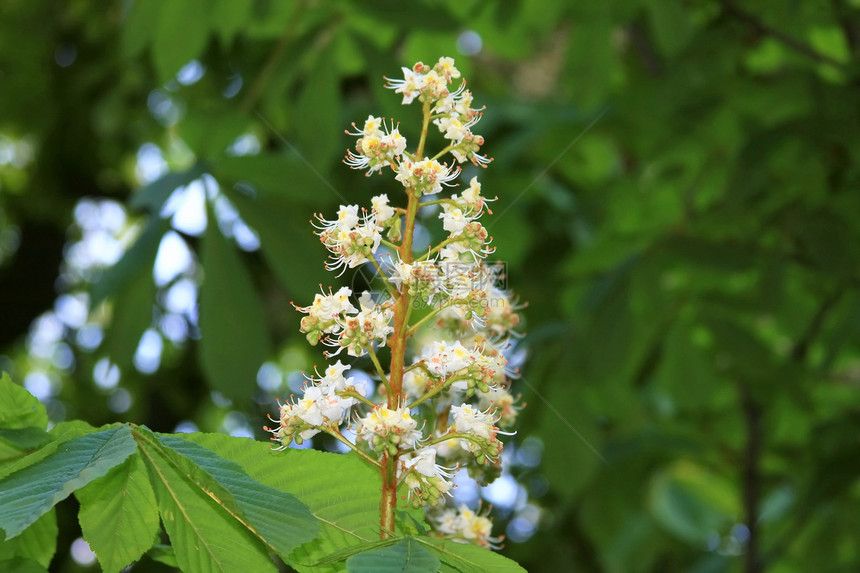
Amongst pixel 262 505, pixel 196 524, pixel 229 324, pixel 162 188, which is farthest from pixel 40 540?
pixel 162 188

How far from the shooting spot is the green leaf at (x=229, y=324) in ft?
6.80

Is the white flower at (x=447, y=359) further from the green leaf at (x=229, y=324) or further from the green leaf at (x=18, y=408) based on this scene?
the green leaf at (x=229, y=324)

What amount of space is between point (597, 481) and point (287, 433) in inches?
101

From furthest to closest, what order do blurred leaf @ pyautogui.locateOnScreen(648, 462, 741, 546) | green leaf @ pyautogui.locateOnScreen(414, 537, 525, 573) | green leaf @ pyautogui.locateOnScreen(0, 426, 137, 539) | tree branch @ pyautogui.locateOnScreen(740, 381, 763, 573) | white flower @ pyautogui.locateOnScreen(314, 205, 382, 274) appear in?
1. blurred leaf @ pyautogui.locateOnScreen(648, 462, 741, 546)
2. tree branch @ pyautogui.locateOnScreen(740, 381, 763, 573)
3. white flower @ pyautogui.locateOnScreen(314, 205, 382, 274)
4. green leaf @ pyautogui.locateOnScreen(414, 537, 525, 573)
5. green leaf @ pyautogui.locateOnScreen(0, 426, 137, 539)

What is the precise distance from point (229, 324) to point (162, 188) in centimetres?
48

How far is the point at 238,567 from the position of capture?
0.84 m

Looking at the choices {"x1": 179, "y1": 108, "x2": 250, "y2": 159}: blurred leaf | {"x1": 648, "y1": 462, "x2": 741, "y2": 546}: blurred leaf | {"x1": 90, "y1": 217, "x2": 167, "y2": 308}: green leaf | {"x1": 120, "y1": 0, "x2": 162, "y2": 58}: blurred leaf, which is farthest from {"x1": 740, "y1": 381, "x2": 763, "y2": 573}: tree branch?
{"x1": 120, "y1": 0, "x2": 162, "y2": 58}: blurred leaf

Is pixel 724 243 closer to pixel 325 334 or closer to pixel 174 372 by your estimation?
pixel 325 334

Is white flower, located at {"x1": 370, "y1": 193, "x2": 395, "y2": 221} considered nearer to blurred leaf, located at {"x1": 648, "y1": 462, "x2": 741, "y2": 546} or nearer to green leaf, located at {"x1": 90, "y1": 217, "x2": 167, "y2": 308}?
green leaf, located at {"x1": 90, "y1": 217, "x2": 167, "y2": 308}

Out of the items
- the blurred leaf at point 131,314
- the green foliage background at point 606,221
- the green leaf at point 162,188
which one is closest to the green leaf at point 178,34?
the green foliage background at point 606,221

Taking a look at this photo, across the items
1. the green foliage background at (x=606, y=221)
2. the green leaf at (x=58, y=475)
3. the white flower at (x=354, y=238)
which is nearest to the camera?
the green leaf at (x=58, y=475)

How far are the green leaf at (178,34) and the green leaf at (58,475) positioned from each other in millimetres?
1542

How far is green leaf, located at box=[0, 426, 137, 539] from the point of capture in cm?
70

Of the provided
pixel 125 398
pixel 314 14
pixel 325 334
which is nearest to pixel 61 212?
pixel 125 398
